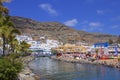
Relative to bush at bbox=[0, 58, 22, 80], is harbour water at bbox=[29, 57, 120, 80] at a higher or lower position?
lower

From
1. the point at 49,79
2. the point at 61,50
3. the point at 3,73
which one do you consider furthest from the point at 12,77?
the point at 61,50

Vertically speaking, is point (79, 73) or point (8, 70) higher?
point (8, 70)

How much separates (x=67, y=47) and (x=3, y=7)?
6045 inches

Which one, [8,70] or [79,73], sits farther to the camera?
[79,73]

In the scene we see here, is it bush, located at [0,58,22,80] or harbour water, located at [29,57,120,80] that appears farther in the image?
harbour water, located at [29,57,120,80]

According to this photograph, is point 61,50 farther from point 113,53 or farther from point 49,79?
point 49,79

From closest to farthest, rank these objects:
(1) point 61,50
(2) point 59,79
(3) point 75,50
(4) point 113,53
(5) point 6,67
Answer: (5) point 6,67 → (2) point 59,79 → (4) point 113,53 → (3) point 75,50 → (1) point 61,50

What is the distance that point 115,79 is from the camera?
1881 inches

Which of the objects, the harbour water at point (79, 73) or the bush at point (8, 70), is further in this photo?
the harbour water at point (79, 73)

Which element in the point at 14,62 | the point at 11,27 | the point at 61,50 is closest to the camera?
the point at 14,62

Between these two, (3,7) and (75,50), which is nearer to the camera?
(3,7)

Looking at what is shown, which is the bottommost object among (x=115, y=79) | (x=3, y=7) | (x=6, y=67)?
(x=115, y=79)

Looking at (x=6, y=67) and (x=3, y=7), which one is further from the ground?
(x=3, y=7)

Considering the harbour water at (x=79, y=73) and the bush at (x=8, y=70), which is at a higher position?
the bush at (x=8, y=70)
